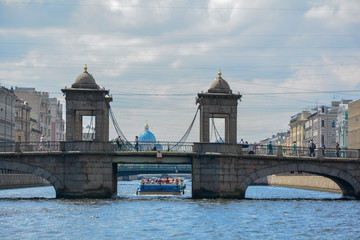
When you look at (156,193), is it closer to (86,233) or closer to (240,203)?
(240,203)

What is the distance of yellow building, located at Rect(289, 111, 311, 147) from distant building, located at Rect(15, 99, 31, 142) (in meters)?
56.7

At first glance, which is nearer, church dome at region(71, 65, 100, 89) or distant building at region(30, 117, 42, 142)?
church dome at region(71, 65, 100, 89)

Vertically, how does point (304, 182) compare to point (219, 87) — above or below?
below

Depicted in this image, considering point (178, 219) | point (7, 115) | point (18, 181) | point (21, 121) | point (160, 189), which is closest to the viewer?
point (178, 219)

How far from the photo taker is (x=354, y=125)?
111312 millimetres

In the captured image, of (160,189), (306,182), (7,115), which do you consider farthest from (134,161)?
(7,115)

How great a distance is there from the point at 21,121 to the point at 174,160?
74797mm

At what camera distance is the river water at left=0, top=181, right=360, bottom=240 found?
119ft

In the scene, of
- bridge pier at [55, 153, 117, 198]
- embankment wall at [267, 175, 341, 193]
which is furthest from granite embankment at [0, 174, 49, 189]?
embankment wall at [267, 175, 341, 193]

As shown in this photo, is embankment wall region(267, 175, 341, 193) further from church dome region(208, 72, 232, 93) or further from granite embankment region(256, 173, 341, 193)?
church dome region(208, 72, 232, 93)

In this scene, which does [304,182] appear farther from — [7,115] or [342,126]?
[7,115]

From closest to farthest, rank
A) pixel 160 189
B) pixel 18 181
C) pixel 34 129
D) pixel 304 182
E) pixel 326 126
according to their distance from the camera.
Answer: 1. pixel 160 189
2. pixel 18 181
3. pixel 304 182
4. pixel 326 126
5. pixel 34 129

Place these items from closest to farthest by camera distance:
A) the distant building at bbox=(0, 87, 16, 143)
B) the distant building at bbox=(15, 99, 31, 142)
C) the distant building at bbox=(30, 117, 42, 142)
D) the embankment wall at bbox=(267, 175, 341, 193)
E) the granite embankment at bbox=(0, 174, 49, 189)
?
1. the embankment wall at bbox=(267, 175, 341, 193)
2. the granite embankment at bbox=(0, 174, 49, 189)
3. the distant building at bbox=(0, 87, 16, 143)
4. the distant building at bbox=(15, 99, 31, 142)
5. the distant building at bbox=(30, 117, 42, 142)

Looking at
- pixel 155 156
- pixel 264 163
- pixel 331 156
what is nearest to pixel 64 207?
pixel 155 156
